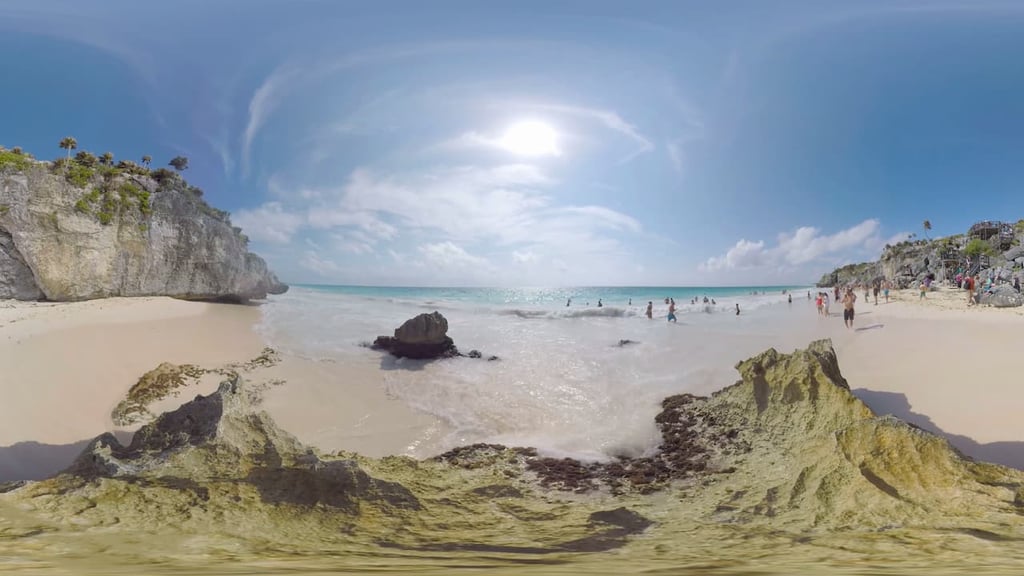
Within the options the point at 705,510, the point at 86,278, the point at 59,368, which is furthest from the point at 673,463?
the point at 86,278

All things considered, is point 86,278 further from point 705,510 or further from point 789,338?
point 789,338

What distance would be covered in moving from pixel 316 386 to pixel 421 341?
14.7ft

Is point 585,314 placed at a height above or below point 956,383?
above

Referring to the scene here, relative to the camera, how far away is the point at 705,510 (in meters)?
4.74

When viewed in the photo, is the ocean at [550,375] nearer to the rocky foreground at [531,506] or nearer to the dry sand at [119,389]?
the dry sand at [119,389]

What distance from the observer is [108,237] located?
68.3 feet

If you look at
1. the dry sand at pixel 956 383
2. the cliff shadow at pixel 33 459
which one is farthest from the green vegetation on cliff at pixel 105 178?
the dry sand at pixel 956 383

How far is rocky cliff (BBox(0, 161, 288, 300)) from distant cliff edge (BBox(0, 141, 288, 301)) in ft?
0.12

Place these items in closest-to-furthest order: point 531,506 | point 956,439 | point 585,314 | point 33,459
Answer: point 531,506 < point 33,459 < point 956,439 < point 585,314

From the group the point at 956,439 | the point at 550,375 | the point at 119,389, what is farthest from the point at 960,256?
the point at 119,389

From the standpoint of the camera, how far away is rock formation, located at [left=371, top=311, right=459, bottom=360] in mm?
14414

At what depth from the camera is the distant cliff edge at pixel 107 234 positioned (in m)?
18.3

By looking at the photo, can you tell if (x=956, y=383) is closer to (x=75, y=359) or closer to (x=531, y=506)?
(x=531, y=506)

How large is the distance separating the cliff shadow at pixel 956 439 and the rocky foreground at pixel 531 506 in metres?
3.01
